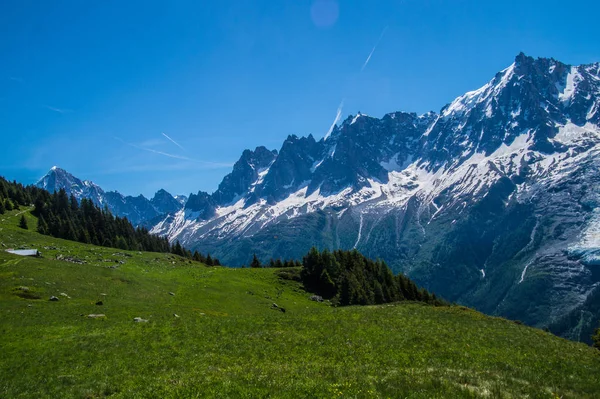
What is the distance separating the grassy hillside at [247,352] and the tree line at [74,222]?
72549 mm

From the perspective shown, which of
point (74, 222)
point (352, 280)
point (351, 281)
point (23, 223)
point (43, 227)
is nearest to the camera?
point (351, 281)

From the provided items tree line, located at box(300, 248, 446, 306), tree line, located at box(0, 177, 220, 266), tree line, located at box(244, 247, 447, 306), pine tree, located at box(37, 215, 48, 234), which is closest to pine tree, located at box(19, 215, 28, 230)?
tree line, located at box(0, 177, 220, 266)

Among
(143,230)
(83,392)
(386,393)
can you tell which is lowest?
(83,392)

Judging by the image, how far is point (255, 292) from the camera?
2699 inches

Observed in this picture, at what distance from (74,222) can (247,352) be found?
412ft

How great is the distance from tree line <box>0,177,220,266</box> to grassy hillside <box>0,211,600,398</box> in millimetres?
72549

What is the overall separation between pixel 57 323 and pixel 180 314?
38.0 feet

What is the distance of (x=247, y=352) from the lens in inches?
1092

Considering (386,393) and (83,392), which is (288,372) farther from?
(83,392)

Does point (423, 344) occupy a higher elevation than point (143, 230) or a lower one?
lower

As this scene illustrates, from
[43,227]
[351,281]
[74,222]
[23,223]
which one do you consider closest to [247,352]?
[351,281]

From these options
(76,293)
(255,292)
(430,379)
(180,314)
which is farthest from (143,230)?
(430,379)

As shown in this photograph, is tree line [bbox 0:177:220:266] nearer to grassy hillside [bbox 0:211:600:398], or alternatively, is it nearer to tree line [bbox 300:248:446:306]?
tree line [bbox 300:248:446:306]

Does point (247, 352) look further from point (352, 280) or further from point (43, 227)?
point (43, 227)
